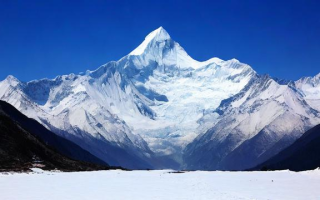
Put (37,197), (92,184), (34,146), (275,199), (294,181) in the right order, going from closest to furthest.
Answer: (37,197) → (275,199) → (92,184) → (294,181) → (34,146)

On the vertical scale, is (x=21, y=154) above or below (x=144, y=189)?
above

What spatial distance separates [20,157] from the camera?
112 metres

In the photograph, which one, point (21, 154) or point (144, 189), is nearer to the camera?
point (144, 189)

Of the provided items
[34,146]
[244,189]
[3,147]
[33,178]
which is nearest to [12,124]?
[34,146]

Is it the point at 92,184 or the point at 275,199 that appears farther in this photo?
the point at 92,184

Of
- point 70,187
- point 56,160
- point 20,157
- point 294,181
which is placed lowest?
point 70,187

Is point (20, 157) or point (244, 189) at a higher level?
point (20, 157)

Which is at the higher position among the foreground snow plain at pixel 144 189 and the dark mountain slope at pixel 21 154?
the dark mountain slope at pixel 21 154

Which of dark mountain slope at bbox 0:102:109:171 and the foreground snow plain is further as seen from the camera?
dark mountain slope at bbox 0:102:109:171

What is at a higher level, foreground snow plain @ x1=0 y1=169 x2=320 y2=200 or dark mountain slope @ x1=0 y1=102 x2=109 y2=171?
dark mountain slope @ x1=0 y1=102 x2=109 y2=171

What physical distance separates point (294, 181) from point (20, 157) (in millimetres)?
58162

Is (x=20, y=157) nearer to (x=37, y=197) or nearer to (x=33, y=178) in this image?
(x=33, y=178)

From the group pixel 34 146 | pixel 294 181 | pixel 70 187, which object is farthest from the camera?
pixel 34 146

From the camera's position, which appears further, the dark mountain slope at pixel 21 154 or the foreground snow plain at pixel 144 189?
the dark mountain slope at pixel 21 154
